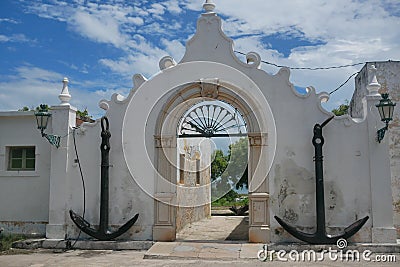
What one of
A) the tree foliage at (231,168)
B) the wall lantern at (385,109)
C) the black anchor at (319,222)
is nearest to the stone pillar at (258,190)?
the black anchor at (319,222)

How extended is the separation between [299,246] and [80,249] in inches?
202

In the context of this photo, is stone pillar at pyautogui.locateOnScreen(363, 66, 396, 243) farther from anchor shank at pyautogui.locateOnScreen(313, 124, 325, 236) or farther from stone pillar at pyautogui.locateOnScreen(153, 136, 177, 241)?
stone pillar at pyautogui.locateOnScreen(153, 136, 177, 241)

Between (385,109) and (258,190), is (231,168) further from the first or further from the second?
(385,109)

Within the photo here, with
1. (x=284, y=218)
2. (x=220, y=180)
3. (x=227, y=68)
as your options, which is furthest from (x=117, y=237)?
(x=220, y=180)

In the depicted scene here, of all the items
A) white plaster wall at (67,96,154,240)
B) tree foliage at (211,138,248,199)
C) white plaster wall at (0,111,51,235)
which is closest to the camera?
white plaster wall at (67,96,154,240)

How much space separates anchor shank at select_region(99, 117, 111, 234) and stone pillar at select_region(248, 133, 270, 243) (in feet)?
11.3

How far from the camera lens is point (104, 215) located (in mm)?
10766

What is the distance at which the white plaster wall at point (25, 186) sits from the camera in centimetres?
1188

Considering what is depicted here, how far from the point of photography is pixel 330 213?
1028cm

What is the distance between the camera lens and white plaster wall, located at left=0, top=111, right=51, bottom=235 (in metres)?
11.9

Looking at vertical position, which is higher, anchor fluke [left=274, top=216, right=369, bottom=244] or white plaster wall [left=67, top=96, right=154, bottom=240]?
white plaster wall [left=67, top=96, right=154, bottom=240]

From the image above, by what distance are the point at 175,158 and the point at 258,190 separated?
221 centimetres

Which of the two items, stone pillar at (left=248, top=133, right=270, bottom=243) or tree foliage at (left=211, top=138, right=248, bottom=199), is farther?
tree foliage at (left=211, top=138, right=248, bottom=199)

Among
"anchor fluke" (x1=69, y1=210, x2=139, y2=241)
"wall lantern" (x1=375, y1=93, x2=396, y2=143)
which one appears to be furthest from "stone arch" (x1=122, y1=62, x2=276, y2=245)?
"wall lantern" (x1=375, y1=93, x2=396, y2=143)
